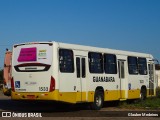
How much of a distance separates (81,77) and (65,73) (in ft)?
4.43

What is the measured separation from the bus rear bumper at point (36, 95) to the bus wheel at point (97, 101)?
3.46 metres

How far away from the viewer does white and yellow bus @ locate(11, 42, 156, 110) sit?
19.1m

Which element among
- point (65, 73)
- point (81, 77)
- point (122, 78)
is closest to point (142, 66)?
point (122, 78)

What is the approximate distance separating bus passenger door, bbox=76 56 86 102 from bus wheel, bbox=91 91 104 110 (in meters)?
1.21

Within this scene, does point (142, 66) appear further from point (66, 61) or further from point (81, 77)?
point (66, 61)

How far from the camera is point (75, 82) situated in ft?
65.9

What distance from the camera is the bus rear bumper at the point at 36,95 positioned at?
18.9 meters

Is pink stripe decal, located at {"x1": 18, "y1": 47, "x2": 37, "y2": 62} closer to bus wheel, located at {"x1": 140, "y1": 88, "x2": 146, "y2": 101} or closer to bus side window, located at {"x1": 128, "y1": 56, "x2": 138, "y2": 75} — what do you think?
bus side window, located at {"x1": 128, "y1": 56, "x2": 138, "y2": 75}

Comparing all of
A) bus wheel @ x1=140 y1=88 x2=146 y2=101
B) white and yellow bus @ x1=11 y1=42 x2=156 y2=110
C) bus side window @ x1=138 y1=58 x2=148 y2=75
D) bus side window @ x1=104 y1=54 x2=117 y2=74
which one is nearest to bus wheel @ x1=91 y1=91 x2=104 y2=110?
white and yellow bus @ x1=11 y1=42 x2=156 y2=110

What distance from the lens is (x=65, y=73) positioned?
64.0 feet

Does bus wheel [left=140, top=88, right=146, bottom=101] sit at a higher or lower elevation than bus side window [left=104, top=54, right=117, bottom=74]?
lower

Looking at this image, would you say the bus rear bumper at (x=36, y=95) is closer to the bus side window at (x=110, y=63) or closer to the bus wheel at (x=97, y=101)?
the bus wheel at (x=97, y=101)

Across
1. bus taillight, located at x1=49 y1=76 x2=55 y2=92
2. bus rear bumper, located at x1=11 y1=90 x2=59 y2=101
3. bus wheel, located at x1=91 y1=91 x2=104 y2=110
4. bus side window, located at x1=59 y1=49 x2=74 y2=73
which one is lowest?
bus wheel, located at x1=91 y1=91 x2=104 y2=110

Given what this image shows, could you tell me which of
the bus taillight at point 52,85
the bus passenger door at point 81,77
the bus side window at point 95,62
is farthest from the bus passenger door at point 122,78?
the bus taillight at point 52,85
